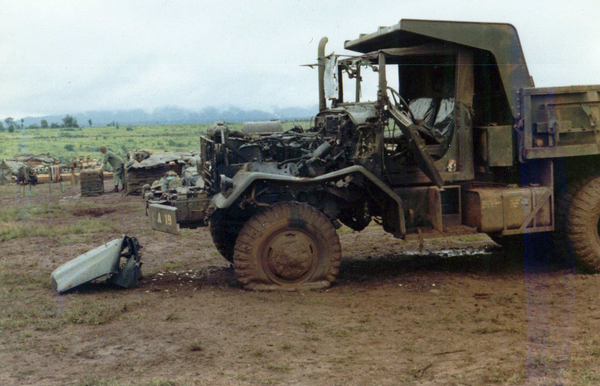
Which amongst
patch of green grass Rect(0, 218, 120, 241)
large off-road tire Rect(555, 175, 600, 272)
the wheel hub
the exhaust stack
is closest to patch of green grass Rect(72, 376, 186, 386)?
the wheel hub

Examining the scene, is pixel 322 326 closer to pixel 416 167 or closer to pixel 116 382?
pixel 116 382

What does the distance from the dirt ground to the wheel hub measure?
0.32 metres

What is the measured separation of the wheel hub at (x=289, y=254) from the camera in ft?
25.3

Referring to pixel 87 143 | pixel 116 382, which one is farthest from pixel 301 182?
pixel 87 143

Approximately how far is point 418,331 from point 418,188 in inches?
99.5

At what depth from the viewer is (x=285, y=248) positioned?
304 inches

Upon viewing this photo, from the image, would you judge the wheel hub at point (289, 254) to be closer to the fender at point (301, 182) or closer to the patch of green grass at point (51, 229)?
the fender at point (301, 182)

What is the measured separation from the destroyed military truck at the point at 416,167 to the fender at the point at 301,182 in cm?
2

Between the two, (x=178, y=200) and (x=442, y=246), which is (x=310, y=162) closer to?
(x=178, y=200)

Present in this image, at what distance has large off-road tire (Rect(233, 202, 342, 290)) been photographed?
7660mm

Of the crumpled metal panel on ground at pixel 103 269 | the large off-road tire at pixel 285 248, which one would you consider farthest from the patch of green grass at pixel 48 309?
the large off-road tire at pixel 285 248

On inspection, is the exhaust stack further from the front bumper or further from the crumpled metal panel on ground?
the crumpled metal panel on ground

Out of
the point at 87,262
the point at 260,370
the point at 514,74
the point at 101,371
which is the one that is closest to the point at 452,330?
the point at 260,370

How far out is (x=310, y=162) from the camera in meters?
7.99
